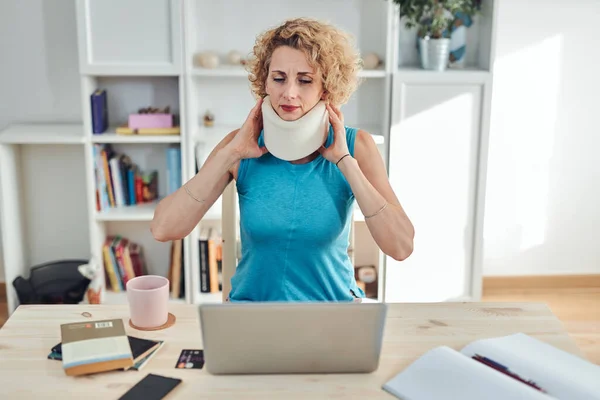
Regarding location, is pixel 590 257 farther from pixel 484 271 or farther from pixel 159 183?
pixel 159 183

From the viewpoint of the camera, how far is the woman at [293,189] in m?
1.76

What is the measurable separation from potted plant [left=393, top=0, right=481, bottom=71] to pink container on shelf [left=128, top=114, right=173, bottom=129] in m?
1.10

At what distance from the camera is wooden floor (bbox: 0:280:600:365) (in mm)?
3213

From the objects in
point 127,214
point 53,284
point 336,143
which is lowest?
point 53,284

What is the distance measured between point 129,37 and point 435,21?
129cm

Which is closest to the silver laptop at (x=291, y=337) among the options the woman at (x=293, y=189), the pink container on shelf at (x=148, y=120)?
the woman at (x=293, y=189)

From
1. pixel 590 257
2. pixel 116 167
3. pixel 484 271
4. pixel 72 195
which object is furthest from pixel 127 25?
pixel 590 257

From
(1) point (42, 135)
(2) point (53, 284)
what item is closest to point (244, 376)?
(1) point (42, 135)

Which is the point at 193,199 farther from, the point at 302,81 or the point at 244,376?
the point at 244,376

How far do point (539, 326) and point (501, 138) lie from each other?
2159 mm

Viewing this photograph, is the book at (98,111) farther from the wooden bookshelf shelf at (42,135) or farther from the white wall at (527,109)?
the white wall at (527,109)

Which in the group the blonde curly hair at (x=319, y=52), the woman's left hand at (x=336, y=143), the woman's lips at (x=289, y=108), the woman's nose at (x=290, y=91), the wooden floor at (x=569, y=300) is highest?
the blonde curly hair at (x=319, y=52)

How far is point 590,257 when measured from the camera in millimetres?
3725

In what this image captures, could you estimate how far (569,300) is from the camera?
3.58 meters
